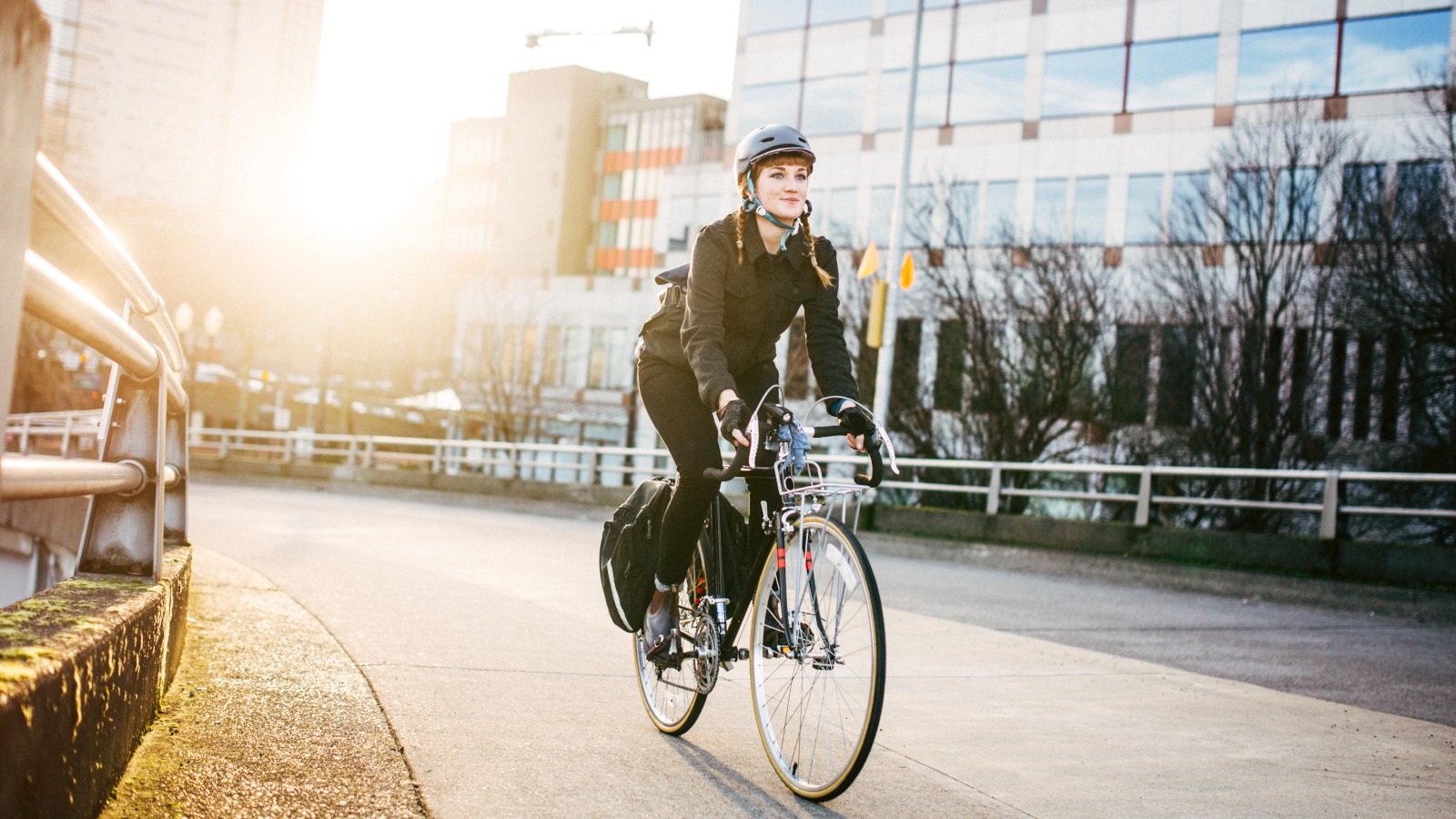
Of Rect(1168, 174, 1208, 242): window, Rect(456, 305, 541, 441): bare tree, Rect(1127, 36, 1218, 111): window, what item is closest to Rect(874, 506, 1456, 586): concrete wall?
Rect(1168, 174, 1208, 242): window

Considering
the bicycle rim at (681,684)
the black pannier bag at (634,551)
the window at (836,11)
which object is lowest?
the bicycle rim at (681,684)

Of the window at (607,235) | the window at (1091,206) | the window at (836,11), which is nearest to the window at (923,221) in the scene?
the window at (1091,206)

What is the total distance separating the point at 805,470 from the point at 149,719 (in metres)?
1.90

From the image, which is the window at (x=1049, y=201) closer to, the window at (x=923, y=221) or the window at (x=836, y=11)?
the window at (x=923, y=221)

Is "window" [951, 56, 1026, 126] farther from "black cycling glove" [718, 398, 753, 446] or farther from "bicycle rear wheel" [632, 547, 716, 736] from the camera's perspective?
"black cycling glove" [718, 398, 753, 446]

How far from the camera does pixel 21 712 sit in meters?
2.06

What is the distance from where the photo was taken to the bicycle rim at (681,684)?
4.27 m

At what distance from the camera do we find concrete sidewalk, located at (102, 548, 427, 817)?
9.87ft

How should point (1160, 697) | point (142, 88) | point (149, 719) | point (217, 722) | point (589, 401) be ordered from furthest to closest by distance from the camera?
point (142, 88)
point (589, 401)
point (1160, 697)
point (217, 722)
point (149, 719)

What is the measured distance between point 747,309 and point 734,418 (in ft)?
2.21

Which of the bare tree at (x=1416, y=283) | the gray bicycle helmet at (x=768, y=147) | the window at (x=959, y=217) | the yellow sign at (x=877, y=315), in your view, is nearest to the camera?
the gray bicycle helmet at (x=768, y=147)

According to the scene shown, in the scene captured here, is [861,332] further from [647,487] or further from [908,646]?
[647,487]

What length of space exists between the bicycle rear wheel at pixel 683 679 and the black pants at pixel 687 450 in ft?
0.19

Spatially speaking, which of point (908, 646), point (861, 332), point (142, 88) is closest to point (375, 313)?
point (142, 88)
